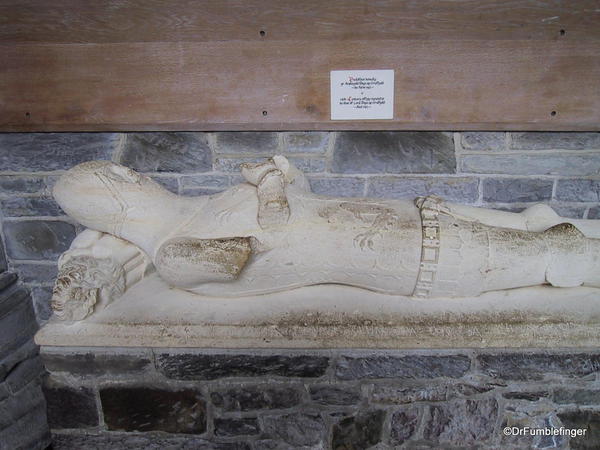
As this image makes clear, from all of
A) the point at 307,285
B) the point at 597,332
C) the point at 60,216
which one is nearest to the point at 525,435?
the point at 597,332

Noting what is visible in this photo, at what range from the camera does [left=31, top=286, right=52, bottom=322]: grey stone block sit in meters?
2.97

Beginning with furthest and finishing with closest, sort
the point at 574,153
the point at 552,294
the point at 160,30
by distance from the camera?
the point at 574,153, the point at 160,30, the point at 552,294

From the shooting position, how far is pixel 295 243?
76.4 inches

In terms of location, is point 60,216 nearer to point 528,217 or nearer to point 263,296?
point 263,296

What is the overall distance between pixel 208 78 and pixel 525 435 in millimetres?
2180

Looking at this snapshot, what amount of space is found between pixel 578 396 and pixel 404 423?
70 centimetres

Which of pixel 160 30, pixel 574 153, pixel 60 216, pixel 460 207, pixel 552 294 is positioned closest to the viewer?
pixel 552 294

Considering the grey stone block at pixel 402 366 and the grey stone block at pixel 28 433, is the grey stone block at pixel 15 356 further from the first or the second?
the grey stone block at pixel 402 366

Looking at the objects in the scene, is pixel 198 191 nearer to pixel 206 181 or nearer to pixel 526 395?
pixel 206 181

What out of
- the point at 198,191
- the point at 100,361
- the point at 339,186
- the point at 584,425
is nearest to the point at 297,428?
the point at 100,361

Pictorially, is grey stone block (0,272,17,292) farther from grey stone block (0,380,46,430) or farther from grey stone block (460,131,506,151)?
grey stone block (460,131,506,151)

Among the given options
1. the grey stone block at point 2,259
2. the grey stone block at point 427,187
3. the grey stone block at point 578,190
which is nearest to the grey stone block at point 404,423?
the grey stone block at point 427,187

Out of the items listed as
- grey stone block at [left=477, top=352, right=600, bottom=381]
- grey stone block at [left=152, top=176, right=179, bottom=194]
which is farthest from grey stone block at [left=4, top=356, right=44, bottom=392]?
grey stone block at [left=477, top=352, right=600, bottom=381]

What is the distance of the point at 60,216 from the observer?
9.28 ft
